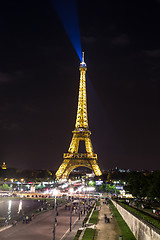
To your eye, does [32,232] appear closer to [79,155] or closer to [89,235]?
Answer: [89,235]

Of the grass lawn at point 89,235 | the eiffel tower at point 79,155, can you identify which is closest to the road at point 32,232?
the grass lawn at point 89,235

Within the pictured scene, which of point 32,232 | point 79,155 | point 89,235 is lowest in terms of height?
point 32,232

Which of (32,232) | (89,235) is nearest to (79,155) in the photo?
(32,232)

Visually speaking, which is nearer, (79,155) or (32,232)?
(32,232)

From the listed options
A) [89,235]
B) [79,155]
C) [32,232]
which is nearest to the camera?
[89,235]

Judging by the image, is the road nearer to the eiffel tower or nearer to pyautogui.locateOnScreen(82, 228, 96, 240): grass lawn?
pyautogui.locateOnScreen(82, 228, 96, 240): grass lawn

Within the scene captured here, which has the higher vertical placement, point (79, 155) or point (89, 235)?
point (79, 155)

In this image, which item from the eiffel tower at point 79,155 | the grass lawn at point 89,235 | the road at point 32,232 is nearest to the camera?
the grass lawn at point 89,235

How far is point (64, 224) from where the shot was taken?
41.9 metres

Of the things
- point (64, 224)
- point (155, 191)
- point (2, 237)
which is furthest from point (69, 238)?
point (155, 191)

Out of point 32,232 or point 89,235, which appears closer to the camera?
point 89,235

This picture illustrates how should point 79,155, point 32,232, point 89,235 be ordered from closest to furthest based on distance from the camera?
point 89,235
point 32,232
point 79,155

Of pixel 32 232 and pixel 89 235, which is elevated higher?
pixel 89 235

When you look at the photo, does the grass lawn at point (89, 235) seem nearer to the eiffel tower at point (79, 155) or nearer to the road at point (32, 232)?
the road at point (32, 232)
